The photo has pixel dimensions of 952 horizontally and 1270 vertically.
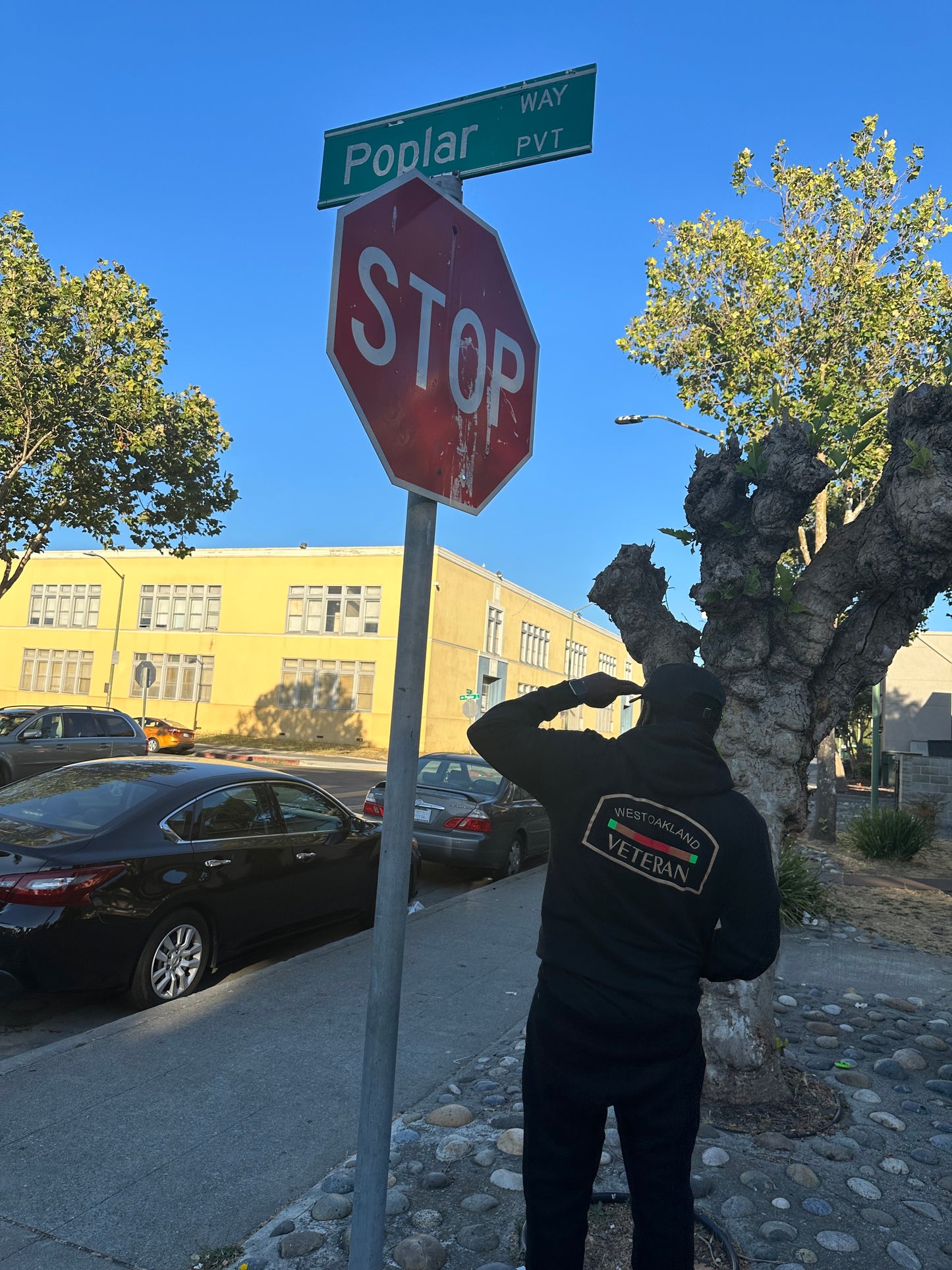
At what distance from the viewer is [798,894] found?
8.57m

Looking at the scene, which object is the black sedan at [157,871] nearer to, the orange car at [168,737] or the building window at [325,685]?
the orange car at [168,737]

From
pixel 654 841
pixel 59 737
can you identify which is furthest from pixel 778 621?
pixel 59 737

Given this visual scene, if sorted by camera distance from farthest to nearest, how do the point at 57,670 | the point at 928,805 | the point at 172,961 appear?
the point at 57,670
the point at 928,805
the point at 172,961

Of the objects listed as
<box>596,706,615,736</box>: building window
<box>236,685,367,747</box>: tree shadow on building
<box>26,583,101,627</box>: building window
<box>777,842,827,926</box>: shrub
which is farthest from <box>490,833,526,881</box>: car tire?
<box>596,706,615,736</box>: building window

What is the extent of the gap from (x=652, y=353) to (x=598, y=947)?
15947 mm

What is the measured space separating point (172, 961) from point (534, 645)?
48.7 meters

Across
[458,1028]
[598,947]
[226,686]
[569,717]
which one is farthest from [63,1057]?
[569,717]

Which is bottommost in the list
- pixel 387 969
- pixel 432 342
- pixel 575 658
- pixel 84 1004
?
pixel 84 1004

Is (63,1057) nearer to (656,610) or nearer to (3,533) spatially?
(656,610)

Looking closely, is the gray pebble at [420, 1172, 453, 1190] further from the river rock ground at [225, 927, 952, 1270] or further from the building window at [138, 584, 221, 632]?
the building window at [138, 584, 221, 632]

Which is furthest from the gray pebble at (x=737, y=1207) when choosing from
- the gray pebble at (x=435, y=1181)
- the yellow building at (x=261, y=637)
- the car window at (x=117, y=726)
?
the yellow building at (x=261, y=637)

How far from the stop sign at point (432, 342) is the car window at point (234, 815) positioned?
4.64 m

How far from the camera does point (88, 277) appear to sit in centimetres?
1733

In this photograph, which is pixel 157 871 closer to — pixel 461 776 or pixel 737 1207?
pixel 737 1207
